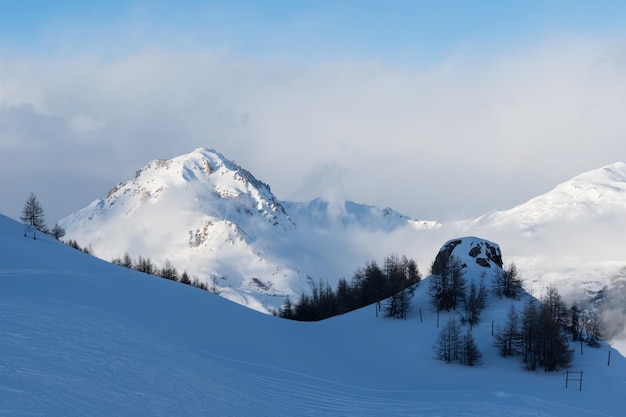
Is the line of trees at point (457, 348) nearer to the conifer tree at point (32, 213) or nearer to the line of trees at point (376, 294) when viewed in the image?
the line of trees at point (376, 294)

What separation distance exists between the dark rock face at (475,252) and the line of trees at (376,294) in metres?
7.93

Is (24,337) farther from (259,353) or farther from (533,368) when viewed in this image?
(533,368)

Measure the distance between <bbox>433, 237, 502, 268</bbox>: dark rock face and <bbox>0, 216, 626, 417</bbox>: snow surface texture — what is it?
576 cm

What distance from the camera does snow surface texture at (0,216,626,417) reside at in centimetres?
3100

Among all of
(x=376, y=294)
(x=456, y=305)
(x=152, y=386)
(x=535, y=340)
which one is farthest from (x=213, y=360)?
(x=376, y=294)

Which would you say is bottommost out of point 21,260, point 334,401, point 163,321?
point 334,401

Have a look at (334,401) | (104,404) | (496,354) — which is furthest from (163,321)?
(496,354)

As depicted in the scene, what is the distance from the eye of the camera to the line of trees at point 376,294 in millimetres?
87062

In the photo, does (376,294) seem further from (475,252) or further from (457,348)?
(457,348)

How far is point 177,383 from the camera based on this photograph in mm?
35812

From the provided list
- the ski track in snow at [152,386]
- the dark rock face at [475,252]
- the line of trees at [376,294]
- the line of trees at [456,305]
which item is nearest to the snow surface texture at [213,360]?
the ski track in snow at [152,386]

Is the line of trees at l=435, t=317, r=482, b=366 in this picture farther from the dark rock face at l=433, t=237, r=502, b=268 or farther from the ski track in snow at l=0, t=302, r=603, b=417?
the dark rock face at l=433, t=237, r=502, b=268

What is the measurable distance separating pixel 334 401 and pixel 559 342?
1362 inches

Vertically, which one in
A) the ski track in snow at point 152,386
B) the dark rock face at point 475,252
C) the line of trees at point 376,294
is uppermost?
the dark rock face at point 475,252
